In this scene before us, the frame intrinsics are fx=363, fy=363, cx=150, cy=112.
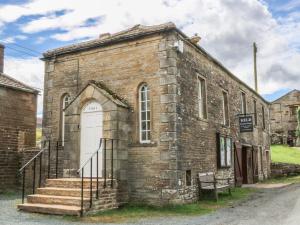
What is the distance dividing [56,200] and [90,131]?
2.86 meters

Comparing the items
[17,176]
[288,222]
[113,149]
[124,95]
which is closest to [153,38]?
[124,95]

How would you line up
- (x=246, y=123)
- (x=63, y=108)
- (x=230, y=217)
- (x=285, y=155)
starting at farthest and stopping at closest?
(x=285, y=155), (x=246, y=123), (x=63, y=108), (x=230, y=217)

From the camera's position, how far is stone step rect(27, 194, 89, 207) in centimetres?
970

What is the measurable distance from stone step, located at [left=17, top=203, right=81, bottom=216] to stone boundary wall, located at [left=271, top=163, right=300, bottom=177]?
18356 mm

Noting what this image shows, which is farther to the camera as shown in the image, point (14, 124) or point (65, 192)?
point (14, 124)

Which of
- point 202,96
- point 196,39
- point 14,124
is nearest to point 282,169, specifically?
point 202,96

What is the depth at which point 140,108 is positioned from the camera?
1218 cm

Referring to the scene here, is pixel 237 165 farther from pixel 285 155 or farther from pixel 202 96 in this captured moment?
pixel 285 155

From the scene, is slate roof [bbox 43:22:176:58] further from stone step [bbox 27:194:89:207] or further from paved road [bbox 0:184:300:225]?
paved road [bbox 0:184:300:225]

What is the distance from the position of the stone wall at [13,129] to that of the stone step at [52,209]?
604cm

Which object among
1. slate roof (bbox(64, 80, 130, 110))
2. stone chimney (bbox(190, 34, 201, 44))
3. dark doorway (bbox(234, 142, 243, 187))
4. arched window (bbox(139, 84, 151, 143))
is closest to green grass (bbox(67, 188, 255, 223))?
arched window (bbox(139, 84, 151, 143))

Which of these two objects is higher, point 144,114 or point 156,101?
point 156,101

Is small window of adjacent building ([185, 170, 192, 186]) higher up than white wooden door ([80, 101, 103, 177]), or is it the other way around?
white wooden door ([80, 101, 103, 177])

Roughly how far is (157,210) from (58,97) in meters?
6.10
